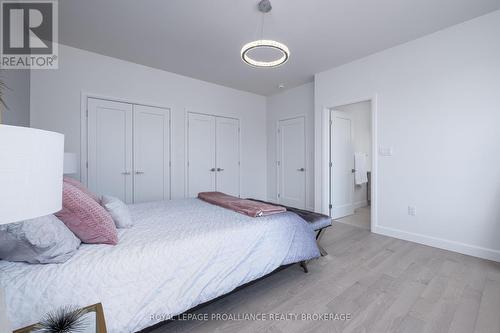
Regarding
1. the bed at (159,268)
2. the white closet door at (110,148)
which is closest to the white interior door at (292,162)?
the bed at (159,268)

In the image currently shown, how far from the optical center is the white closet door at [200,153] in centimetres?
432

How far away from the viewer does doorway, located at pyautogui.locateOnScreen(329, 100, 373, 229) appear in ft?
13.4

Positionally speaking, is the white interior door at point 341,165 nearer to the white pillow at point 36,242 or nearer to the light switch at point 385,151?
the light switch at point 385,151

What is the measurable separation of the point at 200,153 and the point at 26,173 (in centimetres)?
395

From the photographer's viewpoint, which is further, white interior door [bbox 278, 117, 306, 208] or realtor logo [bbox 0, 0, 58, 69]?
white interior door [bbox 278, 117, 306, 208]

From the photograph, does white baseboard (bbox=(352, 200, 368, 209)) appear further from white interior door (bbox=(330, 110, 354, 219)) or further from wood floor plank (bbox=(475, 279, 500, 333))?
wood floor plank (bbox=(475, 279, 500, 333))

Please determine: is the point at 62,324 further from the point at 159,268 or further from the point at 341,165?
the point at 341,165

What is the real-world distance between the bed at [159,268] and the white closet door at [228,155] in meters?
2.73

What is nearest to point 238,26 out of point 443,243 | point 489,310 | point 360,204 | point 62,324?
point 62,324

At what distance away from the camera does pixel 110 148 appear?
137 inches

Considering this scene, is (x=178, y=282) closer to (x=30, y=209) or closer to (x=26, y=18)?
(x=30, y=209)

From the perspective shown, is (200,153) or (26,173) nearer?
(26,173)

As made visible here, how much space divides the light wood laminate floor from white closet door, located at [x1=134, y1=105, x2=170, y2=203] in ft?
8.62

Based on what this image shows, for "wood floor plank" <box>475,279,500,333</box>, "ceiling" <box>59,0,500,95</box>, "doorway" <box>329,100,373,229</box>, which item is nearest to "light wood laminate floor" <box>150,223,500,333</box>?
"wood floor plank" <box>475,279,500,333</box>
